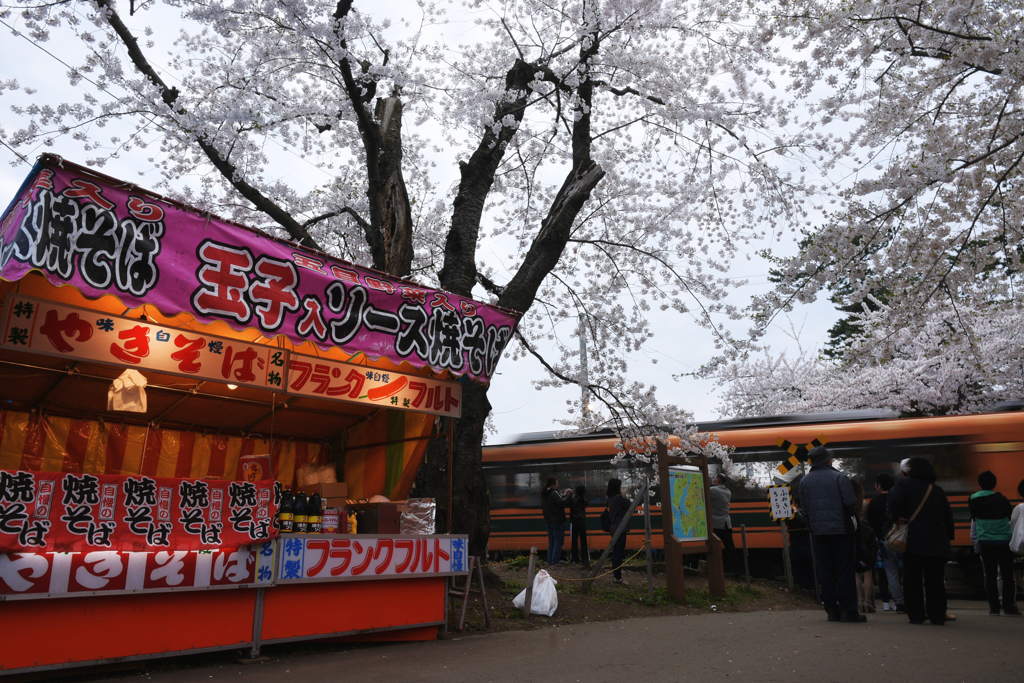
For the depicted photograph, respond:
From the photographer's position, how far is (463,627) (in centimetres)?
812

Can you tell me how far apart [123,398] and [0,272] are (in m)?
2.48

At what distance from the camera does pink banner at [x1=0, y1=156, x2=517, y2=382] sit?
5.03 metres

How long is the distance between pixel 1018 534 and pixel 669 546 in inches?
172

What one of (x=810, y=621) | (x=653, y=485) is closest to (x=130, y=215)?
(x=810, y=621)

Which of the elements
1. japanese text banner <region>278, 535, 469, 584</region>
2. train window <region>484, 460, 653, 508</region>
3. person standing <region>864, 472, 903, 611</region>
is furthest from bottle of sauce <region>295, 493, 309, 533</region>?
train window <region>484, 460, 653, 508</region>

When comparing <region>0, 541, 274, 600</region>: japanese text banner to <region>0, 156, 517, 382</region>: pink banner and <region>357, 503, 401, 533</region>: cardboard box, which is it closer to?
<region>357, 503, 401, 533</region>: cardboard box

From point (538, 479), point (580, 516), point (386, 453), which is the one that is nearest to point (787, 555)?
point (580, 516)

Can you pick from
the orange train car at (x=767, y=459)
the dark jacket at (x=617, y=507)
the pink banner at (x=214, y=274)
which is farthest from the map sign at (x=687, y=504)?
the pink banner at (x=214, y=274)

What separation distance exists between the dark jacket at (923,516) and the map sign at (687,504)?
3.36 metres

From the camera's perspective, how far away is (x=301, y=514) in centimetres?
716

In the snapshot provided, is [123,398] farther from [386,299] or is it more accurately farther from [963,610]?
[963,610]

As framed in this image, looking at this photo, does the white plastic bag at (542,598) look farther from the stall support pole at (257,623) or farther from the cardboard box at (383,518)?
the stall support pole at (257,623)

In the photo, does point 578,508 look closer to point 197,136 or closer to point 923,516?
point 923,516

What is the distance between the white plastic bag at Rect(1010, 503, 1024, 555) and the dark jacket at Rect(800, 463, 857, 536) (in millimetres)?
2518
